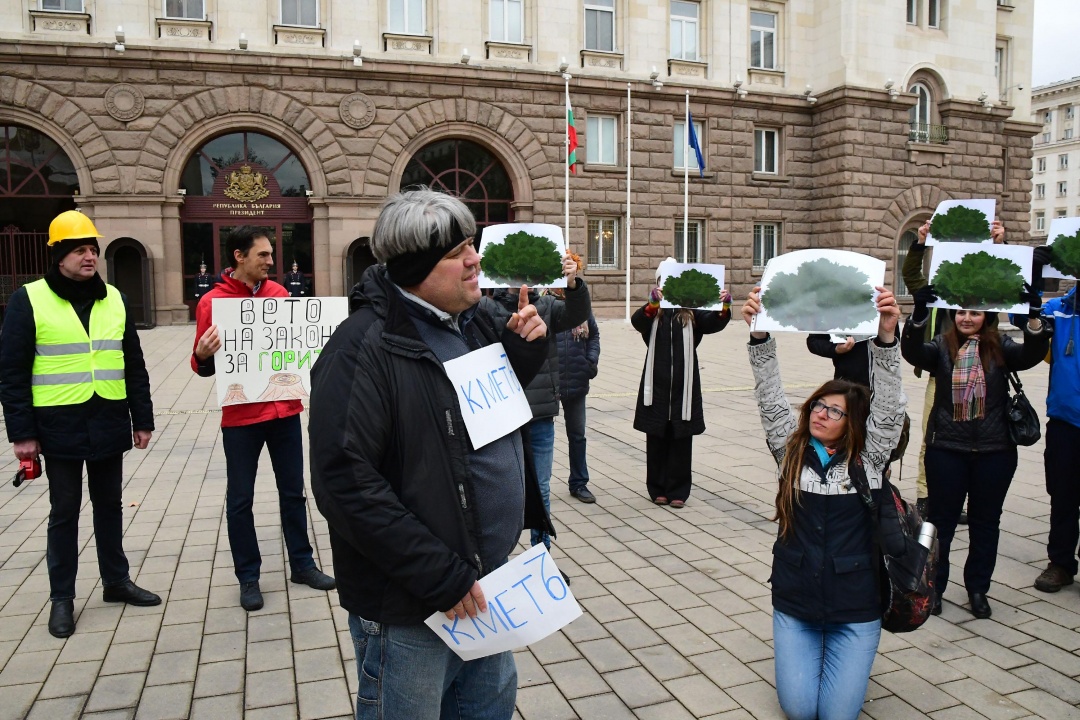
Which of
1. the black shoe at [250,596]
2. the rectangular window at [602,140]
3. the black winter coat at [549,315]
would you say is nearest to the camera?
the black winter coat at [549,315]

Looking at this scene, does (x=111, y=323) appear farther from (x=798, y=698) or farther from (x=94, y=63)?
(x=94, y=63)

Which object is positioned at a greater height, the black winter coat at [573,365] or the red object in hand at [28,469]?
the black winter coat at [573,365]

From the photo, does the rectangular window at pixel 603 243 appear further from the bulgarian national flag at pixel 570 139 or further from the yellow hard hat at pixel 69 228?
the yellow hard hat at pixel 69 228

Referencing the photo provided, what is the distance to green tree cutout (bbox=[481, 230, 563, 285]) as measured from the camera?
4.09m

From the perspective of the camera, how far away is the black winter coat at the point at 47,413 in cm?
444

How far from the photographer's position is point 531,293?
15.9 feet

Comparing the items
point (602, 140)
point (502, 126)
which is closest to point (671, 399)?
point (502, 126)

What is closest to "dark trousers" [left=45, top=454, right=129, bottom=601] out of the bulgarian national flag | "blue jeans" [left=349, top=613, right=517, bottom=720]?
"blue jeans" [left=349, top=613, right=517, bottom=720]

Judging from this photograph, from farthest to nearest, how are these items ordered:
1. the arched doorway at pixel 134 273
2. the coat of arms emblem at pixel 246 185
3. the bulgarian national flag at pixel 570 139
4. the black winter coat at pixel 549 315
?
1. the coat of arms emblem at pixel 246 185
2. the bulgarian national flag at pixel 570 139
3. the arched doorway at pixel 134 273
4. the black winter coat at pixel 549 315

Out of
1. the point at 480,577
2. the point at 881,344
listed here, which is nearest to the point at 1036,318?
the point at 881,344

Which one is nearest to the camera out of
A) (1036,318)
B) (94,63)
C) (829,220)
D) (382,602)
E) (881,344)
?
(382,602)

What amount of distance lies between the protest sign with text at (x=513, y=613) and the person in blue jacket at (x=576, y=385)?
4463 mm

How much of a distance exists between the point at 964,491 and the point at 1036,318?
3.47 ft

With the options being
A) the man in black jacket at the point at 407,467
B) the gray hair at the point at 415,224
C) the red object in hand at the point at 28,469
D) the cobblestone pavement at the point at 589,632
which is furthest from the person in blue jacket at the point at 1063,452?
the red object in hand at the point at 28,469
